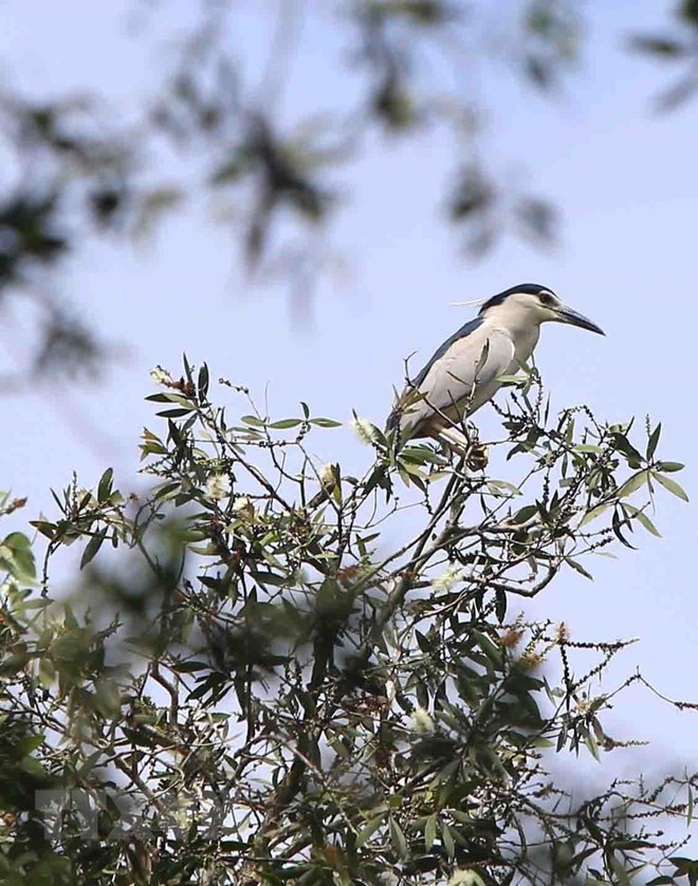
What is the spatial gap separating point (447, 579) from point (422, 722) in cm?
34

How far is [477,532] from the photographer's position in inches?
126

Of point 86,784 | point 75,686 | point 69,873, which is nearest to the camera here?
point 69,873

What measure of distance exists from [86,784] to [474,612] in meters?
0.85

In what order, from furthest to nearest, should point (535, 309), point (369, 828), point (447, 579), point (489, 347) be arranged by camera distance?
point (535, 309) → point (489, 347) → point (447, 579) → point (369, 828)

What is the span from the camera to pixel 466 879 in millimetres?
2686

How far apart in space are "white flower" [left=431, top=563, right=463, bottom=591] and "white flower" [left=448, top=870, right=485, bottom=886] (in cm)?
57

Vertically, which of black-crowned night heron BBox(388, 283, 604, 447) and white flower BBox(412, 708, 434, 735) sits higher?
black-crowned night heron BBox(388, 283, 604, 447)

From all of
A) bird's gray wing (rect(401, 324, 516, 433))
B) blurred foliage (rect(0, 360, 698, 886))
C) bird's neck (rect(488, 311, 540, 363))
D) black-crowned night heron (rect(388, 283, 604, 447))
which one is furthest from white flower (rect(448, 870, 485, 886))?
bird's neck (rect(488, 311, 540, 363))

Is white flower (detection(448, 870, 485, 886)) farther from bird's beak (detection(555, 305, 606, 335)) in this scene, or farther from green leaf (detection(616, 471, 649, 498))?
bird's beak (detection(555, 305, 606, 335))

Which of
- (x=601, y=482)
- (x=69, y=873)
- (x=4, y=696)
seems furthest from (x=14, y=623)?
(x=601, y=482)

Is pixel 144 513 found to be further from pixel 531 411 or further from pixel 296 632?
pixel 296 632

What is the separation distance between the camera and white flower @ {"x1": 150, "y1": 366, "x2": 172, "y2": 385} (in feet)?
10.5

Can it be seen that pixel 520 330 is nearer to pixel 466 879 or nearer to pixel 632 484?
pixel 632 484

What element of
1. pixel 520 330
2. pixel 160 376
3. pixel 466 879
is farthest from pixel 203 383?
pixel 520 330
